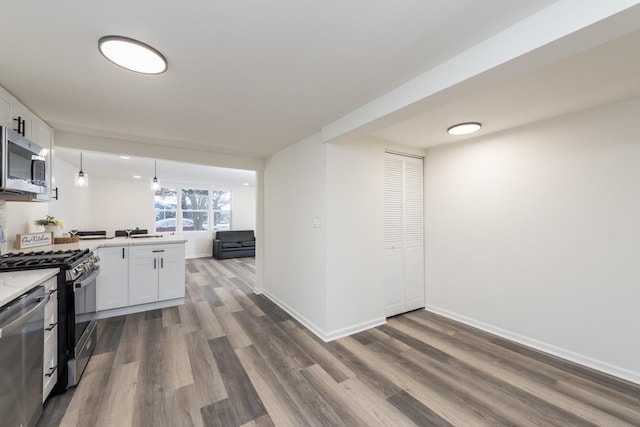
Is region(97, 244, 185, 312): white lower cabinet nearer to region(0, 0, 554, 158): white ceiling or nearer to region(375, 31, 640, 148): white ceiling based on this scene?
region(0, 0, 554, 158): white ceiling

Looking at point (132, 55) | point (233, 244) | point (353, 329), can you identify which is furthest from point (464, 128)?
point (233, 244)

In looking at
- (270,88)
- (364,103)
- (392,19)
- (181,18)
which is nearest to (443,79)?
(392,19)

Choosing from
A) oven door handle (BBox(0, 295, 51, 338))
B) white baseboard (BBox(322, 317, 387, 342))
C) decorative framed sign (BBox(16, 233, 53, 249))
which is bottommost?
white baseboard (BBox(322, 317, 387, 342))

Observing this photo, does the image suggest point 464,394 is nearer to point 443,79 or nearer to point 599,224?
point 599,224

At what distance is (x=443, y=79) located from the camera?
165 centimetres

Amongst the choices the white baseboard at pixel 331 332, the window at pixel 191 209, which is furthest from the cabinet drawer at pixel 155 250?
the window at pixel 191 209

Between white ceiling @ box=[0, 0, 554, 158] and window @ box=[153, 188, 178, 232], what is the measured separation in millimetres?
5345

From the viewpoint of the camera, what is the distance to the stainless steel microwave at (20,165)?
175cm

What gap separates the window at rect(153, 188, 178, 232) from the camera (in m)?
7.51

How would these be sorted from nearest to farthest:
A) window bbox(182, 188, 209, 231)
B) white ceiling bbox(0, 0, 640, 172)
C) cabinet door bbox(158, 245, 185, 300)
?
1. white ceiling bbox(0, 0, 640, 172)
2. cabinet door bbox(158, 245, 185, 300)
3. window bbox(182, 188, 209, 231)

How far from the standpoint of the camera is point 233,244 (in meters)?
7.68

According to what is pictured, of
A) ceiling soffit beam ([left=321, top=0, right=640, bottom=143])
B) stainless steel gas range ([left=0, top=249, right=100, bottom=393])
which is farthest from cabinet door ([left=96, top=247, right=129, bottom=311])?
ceiling soffit beam ([left=321, top=0, right=640, bottom=143])

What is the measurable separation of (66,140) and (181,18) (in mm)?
2788

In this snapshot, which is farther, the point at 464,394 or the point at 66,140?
the point at 66,140
